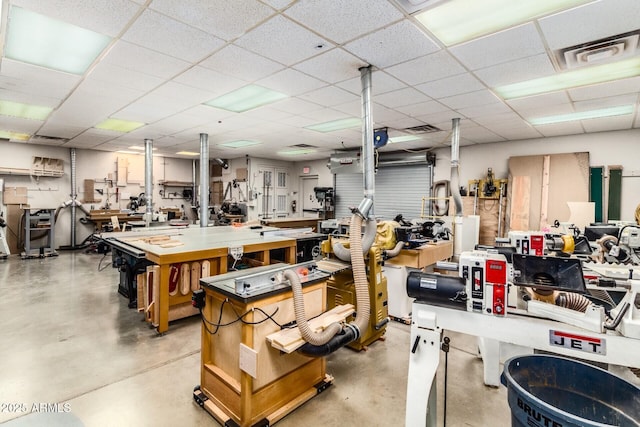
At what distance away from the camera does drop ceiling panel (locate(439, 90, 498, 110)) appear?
12.1 ft

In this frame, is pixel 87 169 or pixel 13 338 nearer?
pixel 13 338

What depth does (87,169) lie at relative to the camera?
819cm

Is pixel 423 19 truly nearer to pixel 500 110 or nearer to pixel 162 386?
pixel 500 110

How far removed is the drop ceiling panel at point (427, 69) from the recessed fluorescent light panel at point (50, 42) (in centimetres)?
263

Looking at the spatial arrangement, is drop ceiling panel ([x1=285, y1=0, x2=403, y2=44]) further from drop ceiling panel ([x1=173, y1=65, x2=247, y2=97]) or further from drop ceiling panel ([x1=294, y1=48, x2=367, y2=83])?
drop ceiling panel ([x1=173, y1=65, x2=247, y2=97])

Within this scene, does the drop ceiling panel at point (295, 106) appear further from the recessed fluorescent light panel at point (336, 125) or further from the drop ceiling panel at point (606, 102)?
the drop ceiling panel at point (606, 102)

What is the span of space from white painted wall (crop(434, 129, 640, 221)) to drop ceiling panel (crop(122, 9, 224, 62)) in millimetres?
5952

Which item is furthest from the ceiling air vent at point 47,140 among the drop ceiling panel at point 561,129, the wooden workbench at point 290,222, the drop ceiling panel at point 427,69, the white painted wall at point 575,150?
the drop ceiling panel at point 561,129

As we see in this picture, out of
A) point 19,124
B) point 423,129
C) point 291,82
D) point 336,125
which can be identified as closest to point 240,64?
point 291,82

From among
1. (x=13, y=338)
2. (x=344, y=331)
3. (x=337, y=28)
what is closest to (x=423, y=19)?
(x=337, y=28)

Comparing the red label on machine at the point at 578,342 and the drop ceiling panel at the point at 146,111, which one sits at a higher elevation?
the drop ceiling panel at the point at 146,111

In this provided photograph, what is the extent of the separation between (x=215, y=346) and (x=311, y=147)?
6.21 metres

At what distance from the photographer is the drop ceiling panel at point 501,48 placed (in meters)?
2.34

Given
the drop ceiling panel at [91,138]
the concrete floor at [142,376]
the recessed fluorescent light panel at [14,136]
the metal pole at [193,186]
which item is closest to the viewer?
the concrete floor at [142,376]
